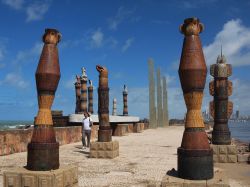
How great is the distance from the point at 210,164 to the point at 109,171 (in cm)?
484

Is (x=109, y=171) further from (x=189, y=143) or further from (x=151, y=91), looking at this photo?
(x=151, y=91)

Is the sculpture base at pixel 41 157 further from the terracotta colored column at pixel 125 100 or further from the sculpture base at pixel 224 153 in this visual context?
the terracotta colored column at pixel 125 100

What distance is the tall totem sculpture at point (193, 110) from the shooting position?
493 cm

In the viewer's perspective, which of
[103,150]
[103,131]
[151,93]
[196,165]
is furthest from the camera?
[151,93]

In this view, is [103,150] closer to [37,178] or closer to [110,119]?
[37,178]

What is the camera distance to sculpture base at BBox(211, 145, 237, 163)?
437 inches

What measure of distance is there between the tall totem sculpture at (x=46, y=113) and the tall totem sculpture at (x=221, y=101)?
21.5ft

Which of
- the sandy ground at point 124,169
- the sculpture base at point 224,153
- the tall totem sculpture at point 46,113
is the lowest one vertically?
the sandy ground at point 124,169

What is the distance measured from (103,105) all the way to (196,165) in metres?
7.78

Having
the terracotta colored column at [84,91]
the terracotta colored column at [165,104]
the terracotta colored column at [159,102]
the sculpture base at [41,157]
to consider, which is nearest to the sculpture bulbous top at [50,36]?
the sculpture base at [41,157]

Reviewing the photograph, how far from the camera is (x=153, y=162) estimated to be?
11.3 meters

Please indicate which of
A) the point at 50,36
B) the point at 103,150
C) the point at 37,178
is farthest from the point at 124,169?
the point at 50,36

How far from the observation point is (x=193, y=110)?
16.8ft

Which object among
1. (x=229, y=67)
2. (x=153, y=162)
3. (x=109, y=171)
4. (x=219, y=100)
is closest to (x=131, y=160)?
(x=153, y=162)
